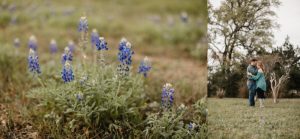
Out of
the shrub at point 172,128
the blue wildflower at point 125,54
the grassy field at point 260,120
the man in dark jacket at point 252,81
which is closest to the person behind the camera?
the grassy field at point 260,120

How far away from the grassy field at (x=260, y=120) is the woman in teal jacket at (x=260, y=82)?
52mm

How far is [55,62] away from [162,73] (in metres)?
1.45

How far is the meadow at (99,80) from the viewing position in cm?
409

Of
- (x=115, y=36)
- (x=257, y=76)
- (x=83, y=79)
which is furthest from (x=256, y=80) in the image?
(x=115, y=36)

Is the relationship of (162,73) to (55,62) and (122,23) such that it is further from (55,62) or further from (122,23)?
(122,23)

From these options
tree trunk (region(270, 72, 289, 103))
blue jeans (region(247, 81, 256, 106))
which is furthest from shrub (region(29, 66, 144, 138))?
tree trunk (region(270, 72, 289, 103))

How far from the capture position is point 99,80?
4.20 m

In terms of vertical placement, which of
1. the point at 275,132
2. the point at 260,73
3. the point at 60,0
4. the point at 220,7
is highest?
the point at 60,0

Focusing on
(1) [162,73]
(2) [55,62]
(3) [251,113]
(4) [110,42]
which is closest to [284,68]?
(3) [251,113]

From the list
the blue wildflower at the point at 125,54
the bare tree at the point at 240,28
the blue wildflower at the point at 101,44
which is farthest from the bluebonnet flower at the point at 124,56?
the bare tree at the point at 240,28

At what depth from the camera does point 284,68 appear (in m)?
3.26

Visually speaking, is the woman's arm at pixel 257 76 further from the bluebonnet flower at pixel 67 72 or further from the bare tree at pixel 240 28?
the bluebonnet flower at pixel 67 72

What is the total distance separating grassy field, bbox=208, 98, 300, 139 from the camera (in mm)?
3191

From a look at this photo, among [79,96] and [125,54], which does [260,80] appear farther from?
[79,96]
